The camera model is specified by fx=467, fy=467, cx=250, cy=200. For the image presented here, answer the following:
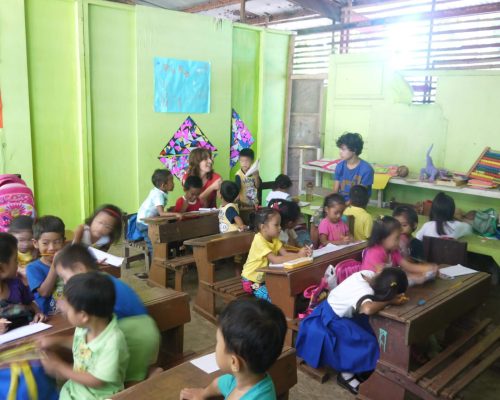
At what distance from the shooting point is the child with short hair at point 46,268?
8.42 feet

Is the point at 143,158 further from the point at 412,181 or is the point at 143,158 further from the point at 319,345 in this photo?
the point at 319,345

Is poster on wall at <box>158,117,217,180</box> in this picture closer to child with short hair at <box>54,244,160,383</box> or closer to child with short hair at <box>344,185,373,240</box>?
child with short hair at <box>344,185,373,240</box>

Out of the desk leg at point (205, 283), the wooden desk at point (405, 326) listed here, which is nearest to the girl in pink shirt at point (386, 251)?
the wooden desk at point (405, 326)

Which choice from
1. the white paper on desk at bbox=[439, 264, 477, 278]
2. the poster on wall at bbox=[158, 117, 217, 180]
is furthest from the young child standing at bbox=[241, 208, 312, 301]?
the poster on wall at bbox=[158, 117, 217, 180]

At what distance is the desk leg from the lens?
4051mm

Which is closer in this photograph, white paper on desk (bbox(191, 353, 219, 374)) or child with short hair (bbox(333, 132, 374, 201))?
white paper on desk (bbox(191, 353, 219, 374))

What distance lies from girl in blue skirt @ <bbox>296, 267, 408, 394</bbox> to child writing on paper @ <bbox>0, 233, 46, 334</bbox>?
1.68m

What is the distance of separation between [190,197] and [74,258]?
10.1 ft

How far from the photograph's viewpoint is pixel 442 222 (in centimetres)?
445

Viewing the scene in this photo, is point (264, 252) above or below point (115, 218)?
below

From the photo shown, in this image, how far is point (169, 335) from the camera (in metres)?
2.82

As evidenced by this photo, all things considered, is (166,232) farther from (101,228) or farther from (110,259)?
(110,259)

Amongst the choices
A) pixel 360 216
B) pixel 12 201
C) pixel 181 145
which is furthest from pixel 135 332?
pixel 181 145

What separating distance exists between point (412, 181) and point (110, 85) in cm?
391
